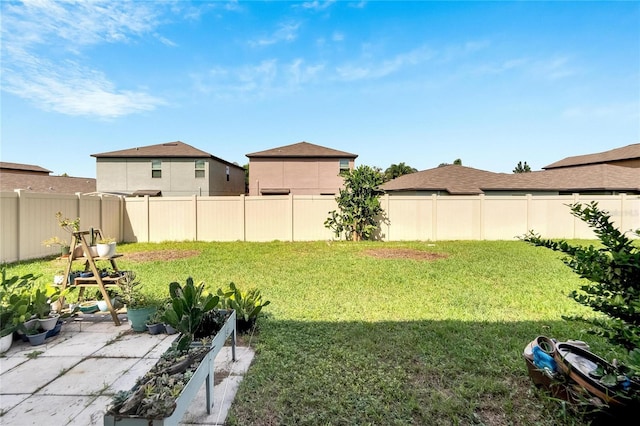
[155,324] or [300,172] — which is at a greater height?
[300,172]

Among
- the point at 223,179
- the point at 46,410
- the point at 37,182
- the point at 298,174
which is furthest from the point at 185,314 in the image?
the point at 37,182

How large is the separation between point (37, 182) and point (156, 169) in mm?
7214

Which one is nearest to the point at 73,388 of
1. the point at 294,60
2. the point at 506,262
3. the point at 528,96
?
the point at 506,262

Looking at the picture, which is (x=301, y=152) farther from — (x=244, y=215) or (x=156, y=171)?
(x=156, y=171)

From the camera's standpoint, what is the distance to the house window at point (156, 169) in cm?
1684

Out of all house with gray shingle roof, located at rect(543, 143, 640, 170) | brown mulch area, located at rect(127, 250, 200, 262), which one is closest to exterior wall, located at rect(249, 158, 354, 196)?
brown mulch area, located at rect(127, 250, 200, 262)

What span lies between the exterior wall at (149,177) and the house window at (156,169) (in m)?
0.16

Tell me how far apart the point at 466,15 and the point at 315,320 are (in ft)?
24.8

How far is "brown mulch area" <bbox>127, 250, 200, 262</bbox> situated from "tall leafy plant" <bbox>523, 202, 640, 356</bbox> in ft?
25.8

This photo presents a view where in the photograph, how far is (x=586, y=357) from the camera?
2.03 metres

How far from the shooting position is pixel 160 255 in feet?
26.9

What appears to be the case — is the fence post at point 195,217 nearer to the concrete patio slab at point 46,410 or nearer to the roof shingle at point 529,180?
the concrete patio slab at point 46,410

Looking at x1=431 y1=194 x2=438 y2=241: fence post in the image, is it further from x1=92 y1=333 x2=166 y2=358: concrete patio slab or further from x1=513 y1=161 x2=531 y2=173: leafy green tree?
x1=513 y1=161 x2=531 y2=173: leafy green tree

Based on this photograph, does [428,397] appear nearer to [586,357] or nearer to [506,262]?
[586,357]
